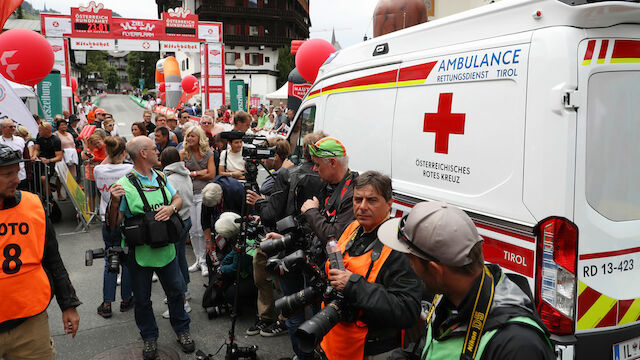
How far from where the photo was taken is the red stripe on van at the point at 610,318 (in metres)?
2.50

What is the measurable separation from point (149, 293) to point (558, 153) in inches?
130

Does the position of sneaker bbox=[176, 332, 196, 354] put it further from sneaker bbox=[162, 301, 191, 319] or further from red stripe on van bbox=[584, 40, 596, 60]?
red stripe on van bbox=[584, 40, 596, 60]

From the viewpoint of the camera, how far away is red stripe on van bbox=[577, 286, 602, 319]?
7.89 ft

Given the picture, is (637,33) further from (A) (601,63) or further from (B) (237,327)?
(B) (237,327)

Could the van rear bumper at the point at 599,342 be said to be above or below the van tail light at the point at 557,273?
below

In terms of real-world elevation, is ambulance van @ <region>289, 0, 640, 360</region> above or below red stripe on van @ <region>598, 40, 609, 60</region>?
below

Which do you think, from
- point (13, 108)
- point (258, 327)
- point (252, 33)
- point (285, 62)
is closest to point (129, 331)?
point (258, 327)

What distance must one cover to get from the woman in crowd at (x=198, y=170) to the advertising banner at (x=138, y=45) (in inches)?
706

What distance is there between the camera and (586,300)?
2420mm

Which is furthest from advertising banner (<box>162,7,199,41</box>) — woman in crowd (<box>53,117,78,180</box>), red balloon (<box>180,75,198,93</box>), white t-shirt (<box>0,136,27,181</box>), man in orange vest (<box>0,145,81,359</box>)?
man in orange vest (<box>0,145,81,359</box>)

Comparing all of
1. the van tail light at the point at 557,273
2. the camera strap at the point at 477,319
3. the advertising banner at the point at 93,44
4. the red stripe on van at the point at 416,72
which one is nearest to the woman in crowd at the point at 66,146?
the red stripe on van at the point at 416,72

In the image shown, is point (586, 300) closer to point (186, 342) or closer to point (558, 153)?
point (558, 153)

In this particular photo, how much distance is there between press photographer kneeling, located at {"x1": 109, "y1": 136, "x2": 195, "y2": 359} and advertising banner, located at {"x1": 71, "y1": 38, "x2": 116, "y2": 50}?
19.9 metres

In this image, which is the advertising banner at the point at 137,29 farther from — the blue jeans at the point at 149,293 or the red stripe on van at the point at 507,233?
the red stripe on van at the point at 507,233
